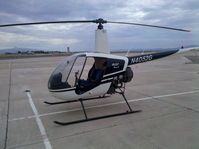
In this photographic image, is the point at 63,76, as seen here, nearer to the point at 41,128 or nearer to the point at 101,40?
the point at 41,128

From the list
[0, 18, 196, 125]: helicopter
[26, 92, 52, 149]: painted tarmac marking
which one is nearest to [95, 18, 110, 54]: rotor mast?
[0, 18, 196, 125]: helicopter

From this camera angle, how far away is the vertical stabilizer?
5.53 metres

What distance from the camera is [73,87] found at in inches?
199

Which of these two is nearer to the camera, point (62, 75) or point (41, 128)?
point (41, 128)

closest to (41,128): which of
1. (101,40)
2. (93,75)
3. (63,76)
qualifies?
(63,76)

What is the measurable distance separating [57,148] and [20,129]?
1319 mm

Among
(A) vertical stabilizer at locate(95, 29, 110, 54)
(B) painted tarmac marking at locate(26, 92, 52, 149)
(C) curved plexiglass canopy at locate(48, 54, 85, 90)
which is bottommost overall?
(B) painted tarmac marking at locate(26, 92, 52, 149)

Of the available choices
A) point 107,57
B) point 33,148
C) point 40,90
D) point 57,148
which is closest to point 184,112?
point 107,57

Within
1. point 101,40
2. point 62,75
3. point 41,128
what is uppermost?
point 101,40

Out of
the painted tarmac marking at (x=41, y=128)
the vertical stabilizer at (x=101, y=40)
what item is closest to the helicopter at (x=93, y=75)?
the vertical stabilizer at (x=101, y=40)

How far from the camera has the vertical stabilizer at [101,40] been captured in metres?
5.53

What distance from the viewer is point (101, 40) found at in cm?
559

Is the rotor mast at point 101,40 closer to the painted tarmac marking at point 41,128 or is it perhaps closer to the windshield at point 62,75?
the windshield at point 62,75

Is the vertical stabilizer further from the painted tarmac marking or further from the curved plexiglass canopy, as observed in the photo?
the painted tarmac marking
